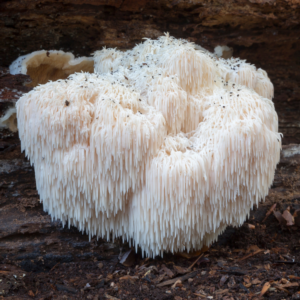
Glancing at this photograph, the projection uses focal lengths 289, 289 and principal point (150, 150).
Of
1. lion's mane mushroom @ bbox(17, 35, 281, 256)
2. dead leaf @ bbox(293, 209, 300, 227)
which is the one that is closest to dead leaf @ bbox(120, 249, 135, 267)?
lion's mane mushroom @ bbox(17, 35, 281, 256)

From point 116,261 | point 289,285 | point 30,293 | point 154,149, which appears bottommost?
point 116,261

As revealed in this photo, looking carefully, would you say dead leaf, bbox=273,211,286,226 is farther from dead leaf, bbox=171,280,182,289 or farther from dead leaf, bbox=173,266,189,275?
dead leaf, bbox=171,280,182,289

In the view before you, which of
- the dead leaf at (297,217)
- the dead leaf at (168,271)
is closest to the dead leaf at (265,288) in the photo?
the dead leaf at (168,271)

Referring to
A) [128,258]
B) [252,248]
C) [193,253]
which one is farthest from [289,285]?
[128,258]

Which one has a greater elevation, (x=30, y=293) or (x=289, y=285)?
(x=289, y=285)

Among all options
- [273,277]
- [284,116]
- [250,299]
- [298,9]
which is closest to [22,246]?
[250,299]

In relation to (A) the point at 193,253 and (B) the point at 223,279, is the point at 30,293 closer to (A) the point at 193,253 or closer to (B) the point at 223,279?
(A) the point at 193,253

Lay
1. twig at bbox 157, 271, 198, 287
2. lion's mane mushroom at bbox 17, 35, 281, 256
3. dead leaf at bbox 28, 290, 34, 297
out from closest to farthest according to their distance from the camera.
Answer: lion's mane mushroom at bbox 17, 35, 281, 256 → dead leaf at bbox 28, 290, 34, 297 → twig at bbox 157, 271, 198, 287

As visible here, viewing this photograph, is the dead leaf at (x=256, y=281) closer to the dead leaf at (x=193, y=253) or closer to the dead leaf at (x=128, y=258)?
the dead leaf at (x=193, y=253)
